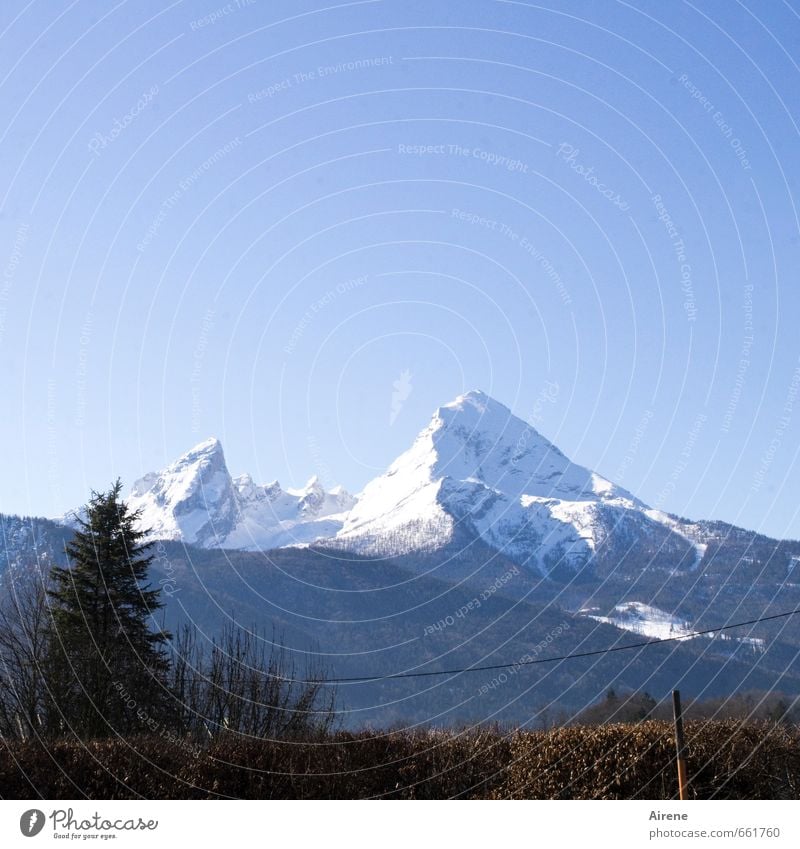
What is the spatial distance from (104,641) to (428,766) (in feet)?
46.5

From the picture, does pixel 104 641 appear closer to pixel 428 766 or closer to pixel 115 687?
pixel 115 687

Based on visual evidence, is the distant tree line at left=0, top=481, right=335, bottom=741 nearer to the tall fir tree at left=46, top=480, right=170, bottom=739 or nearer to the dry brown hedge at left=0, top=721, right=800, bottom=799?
the tall fir tree at left=46, top=480, right=170, bottom=739

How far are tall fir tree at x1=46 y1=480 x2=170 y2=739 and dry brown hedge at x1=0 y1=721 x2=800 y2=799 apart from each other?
2593 millimetres

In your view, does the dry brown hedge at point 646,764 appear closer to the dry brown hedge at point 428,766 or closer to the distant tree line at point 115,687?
the dry brown hedge at point 428,766

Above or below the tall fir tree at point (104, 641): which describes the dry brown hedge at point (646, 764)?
below

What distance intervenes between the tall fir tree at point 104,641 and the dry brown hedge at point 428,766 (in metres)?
2.59

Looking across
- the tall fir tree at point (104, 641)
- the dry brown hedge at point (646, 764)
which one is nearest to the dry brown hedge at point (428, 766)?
the dry brown hedge at point (646, 764)

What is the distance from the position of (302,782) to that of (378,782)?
216cm

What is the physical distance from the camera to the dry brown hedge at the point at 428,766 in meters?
20.7
